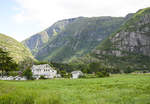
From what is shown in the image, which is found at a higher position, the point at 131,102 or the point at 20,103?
the point at 20,103

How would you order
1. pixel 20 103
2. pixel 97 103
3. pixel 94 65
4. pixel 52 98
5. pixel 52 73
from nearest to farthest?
1. pixel 20 103
2. pixel 52 98
3. pixel 97 103
4. pixel 52 73
5. pixel 94 65

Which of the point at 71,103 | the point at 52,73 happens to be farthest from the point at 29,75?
the point at 71,103

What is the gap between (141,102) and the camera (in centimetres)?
2025

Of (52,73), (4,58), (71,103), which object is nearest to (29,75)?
(4,58)

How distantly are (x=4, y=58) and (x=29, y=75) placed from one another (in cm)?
1769

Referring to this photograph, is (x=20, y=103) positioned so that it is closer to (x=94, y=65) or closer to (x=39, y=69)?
(x=39, y=69)

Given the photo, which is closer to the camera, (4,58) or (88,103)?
(88,103)

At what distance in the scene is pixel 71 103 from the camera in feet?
68.5

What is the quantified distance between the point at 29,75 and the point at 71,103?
81386 millimetres

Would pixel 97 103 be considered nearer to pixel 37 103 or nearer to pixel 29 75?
pixel 37 103

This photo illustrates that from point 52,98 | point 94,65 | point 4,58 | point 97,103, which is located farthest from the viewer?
point 94,65

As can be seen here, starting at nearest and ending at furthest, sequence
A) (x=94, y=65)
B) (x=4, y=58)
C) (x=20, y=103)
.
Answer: (x=20, y=103), (x=4, y=58), (x=94, y=65)

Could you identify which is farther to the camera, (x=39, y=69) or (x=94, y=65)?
(x=94, y=65)

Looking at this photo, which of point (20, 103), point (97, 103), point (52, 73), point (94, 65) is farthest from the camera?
point (94, 65)
